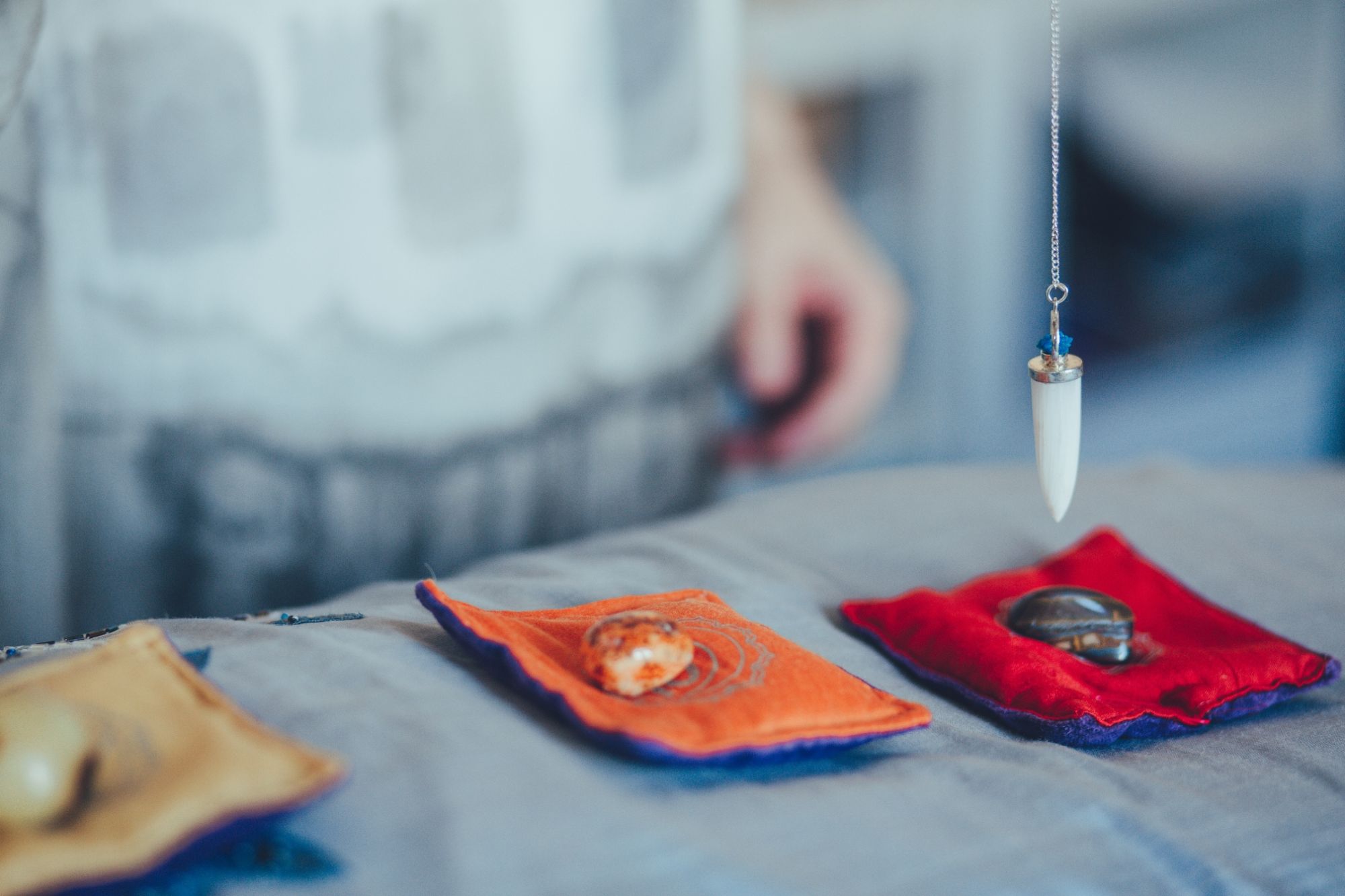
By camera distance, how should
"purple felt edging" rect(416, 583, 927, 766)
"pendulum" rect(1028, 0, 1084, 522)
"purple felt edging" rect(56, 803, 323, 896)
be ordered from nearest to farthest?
"purple felt edging" rect(56, 803, 323, 896), "purple felt edging" rect(416, 583, 927, 766), "pendulum" rect(1028, 0, 1084, 522)

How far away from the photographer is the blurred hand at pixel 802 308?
2129mm

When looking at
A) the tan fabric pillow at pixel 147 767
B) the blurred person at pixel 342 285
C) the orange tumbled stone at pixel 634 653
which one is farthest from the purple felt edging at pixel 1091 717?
the blurred person at pixel 342 285

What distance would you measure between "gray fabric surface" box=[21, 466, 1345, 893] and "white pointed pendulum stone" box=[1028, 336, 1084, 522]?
221 millimetres

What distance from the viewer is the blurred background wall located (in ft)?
7.02

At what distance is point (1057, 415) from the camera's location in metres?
0.93

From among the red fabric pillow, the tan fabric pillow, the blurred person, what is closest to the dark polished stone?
the red fabric pillow

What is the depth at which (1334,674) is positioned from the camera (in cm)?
107

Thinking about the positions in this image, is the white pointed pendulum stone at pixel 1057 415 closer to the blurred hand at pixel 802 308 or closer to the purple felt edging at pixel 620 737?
the purple felt edging at pixel 620 737

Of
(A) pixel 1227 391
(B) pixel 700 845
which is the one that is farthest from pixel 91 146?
(A) pixel 1227 391

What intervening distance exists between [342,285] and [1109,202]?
1.45m

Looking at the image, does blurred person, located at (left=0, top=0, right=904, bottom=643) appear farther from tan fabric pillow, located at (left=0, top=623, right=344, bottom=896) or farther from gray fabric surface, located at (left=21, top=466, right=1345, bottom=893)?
tan fabric pillow, located at (left=0, top=623, right=344, bottom=896)

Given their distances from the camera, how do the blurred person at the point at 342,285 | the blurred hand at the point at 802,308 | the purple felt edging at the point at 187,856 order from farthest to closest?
the blurred hand at the point at 802,308
the blurred person at the point at 342,285
the purple felt edging at the point at 187,856

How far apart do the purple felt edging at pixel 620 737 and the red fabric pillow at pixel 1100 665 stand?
0.15m

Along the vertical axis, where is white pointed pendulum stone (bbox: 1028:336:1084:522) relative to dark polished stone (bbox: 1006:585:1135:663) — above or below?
above
